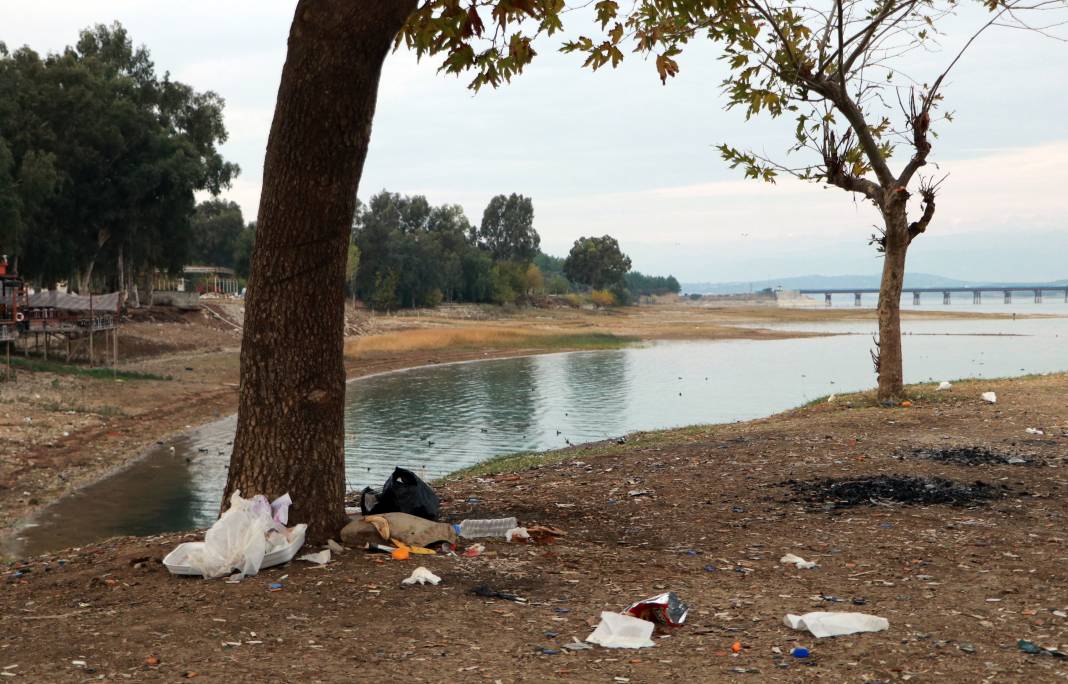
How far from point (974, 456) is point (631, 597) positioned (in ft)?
23.2

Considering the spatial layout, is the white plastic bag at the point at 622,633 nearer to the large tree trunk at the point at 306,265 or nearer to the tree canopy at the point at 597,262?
the large tree trunk at the point at 306,265

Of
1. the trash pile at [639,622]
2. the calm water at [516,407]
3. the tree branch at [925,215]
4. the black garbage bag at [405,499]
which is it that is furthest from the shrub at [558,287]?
→ the trash pile at [639,622]

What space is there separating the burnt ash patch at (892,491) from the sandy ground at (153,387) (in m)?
11.8

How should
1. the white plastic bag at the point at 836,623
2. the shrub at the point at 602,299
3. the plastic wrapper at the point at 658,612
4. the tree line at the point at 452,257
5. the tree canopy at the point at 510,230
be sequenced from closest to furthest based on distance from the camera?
1. the white plastic bag at the point at 836,623
2. the plastic wrapper at the point at 658,612
3. the tree line at the point at 452,257
4. the tree canopy at the point at 510,230
5. the shrub at the point at 602,299

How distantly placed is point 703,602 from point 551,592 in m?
A: 1.06

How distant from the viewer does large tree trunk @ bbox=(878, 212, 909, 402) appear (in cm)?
1627

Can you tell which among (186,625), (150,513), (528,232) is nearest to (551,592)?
(186,625)

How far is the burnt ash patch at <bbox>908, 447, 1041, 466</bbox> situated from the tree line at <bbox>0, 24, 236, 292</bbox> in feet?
103

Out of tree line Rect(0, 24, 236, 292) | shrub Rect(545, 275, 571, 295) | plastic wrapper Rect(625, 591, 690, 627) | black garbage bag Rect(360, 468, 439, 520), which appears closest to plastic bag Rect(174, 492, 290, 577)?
black garbage bag Rect(360, 468, 439, 520)

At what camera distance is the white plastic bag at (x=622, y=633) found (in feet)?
17.5

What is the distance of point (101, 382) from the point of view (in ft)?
96.9

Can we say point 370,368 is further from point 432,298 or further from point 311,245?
point 432,298

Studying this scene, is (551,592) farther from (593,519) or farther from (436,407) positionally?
(436,407)

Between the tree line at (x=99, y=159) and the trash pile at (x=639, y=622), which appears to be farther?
the tree line at (x=99, y=159)
